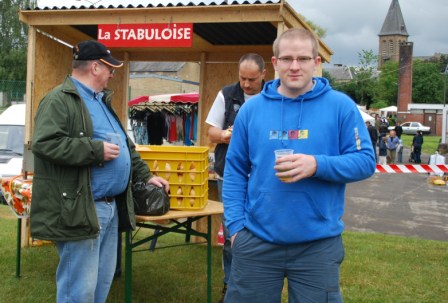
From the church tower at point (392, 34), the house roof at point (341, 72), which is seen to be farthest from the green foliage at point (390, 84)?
the church tower at point (392, 34)

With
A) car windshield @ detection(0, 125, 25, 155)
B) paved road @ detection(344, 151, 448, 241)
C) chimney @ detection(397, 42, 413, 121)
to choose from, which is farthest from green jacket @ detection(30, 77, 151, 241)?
chimney @ detection(397, 42, 413, 121)

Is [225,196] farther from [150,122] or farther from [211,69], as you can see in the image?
[150,122]

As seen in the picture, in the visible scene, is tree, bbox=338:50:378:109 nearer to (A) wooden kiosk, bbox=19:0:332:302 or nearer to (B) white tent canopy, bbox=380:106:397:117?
(B) white tent canopy, bbox=380:106:397:117

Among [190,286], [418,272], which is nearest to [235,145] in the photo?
[190,286]

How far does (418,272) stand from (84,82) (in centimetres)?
461

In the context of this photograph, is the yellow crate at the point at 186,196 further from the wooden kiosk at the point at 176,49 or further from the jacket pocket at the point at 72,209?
the wooden kiosk at the point at 176,49

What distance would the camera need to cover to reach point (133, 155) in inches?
155

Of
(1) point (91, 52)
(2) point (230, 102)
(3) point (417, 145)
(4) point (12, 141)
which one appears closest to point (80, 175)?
(1) point (91, 52)

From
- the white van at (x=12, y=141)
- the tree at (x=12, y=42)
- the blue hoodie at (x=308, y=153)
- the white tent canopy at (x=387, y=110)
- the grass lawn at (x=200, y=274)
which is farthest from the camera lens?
the white tent canopy at (x=387, y=110)

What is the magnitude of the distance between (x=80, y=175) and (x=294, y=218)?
1.35 metres

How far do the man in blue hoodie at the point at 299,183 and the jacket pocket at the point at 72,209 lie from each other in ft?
3.30

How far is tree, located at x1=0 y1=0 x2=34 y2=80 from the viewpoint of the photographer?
4181 cm

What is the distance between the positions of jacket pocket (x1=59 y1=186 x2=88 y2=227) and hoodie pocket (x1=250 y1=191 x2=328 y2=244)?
3.93 ft

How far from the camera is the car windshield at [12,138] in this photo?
440 inches
